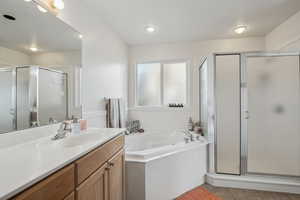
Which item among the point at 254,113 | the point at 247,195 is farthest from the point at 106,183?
the point at 254,113

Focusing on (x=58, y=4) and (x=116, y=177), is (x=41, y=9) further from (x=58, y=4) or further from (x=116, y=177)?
(x=116, y=177)

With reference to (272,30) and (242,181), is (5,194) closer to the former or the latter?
(242,181)

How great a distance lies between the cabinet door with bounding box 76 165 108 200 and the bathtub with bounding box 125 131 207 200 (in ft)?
1.81

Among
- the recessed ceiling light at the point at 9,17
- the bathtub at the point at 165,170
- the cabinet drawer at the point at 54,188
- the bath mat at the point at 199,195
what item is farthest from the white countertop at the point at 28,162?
the bath mat at the point at 199,195

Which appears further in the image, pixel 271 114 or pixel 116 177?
pixel 271 114

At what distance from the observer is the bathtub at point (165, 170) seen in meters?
1.68

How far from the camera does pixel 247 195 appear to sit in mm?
1972

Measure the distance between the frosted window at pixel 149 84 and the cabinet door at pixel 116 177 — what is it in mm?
2012

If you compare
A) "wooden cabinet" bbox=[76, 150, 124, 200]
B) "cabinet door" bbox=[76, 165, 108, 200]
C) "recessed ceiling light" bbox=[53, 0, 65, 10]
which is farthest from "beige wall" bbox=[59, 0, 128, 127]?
"cabinet door" bbox=[76, 165, 108, 200]

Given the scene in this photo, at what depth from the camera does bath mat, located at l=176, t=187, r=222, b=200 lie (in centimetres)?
192

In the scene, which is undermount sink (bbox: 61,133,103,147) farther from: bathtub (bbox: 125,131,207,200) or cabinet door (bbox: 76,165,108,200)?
bathtub (bbox: 125,131,207,200)

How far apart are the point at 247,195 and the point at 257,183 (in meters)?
0.25

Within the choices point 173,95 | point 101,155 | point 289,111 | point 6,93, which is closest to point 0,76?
point 6,93

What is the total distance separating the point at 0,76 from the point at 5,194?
90 centimetres
